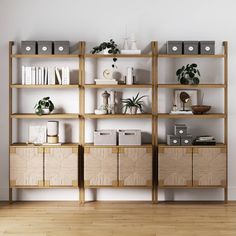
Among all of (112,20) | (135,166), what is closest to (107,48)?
(112,20)

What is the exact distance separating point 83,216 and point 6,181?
1.15 meters

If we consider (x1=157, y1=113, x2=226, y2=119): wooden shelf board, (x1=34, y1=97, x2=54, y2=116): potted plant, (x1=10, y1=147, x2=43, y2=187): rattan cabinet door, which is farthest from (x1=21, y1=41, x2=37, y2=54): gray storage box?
(x1=157, y1=113, x2=226, y2=119): wooden shelf board

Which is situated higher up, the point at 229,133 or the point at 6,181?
the point at 229,133

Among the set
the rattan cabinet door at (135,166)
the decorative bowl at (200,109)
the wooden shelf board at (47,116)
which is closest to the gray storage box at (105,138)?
the rattan cabinet door at (135,166)

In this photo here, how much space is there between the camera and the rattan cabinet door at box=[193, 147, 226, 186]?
17.0 feet

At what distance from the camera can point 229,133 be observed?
5.47m

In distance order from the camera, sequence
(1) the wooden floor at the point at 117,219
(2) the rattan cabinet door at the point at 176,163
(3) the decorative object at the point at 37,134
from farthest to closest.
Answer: (3) the decorative object at the point at 37,134, (2) the rattan cabinet door at the point at 176,163, (1) the wooden floor at the point at 117,219

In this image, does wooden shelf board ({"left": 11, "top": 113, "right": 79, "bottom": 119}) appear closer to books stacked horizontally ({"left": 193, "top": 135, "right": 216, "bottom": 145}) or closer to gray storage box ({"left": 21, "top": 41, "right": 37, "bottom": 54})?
gray storage box ({"left": 21, "top": 41, "right": 37, "bottom": 54})

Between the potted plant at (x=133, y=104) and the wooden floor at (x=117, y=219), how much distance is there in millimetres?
1012

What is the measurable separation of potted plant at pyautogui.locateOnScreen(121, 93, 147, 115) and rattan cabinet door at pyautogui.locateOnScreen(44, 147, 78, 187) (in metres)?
0.72

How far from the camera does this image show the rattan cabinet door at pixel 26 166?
5.20 meters

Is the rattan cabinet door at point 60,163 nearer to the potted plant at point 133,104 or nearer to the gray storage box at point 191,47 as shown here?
the potted plant at point 133,104

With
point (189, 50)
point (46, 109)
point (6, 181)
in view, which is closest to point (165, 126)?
point (189, 50)

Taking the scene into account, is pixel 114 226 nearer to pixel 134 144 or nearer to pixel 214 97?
pixel 134 144
